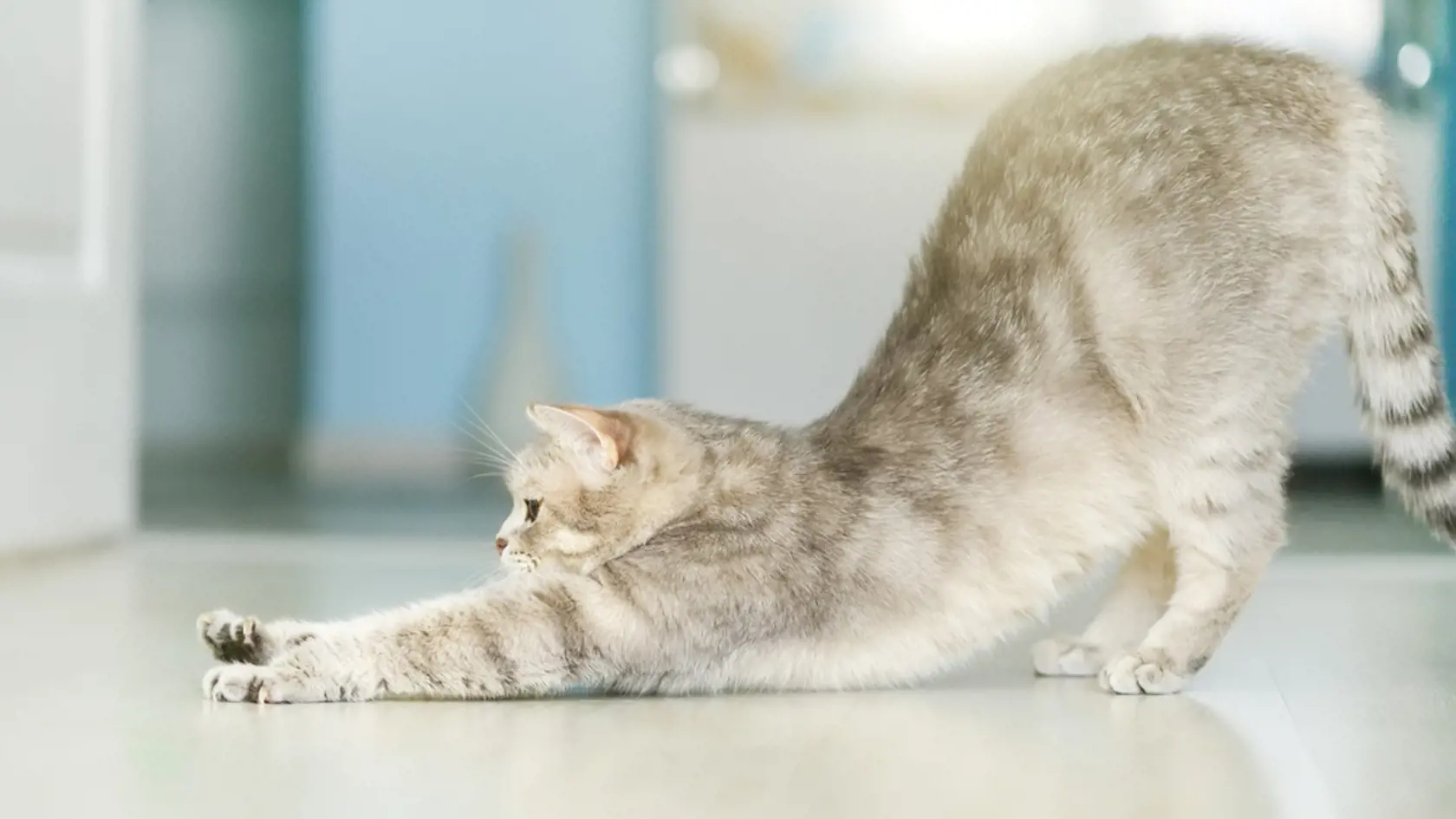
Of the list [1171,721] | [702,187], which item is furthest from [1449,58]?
[1171,721]

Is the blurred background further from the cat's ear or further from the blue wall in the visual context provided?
the cat's ear

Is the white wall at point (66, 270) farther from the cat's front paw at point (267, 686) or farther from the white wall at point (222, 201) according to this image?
the white wall at point (222, 201)

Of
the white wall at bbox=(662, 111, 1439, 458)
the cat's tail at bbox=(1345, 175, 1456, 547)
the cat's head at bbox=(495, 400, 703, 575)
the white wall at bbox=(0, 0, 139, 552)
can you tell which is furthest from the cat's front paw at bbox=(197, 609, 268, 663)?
the white wall at bbox=(662, 111, 1439, 458)

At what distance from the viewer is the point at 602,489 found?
1679mm

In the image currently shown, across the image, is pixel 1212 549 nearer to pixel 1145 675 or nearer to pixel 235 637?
pixel 1145 675

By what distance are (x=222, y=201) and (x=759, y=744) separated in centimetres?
401

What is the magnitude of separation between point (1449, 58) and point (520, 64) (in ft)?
7.74

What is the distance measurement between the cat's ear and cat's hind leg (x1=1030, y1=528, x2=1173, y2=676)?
58 centimetres

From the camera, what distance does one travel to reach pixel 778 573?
165 cm

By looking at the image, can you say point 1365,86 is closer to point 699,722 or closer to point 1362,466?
point 699,722

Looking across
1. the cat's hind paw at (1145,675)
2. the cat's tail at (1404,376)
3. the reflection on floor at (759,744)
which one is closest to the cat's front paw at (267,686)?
the reflection on floor at (759,744)

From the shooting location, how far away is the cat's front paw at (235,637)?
5.41ft

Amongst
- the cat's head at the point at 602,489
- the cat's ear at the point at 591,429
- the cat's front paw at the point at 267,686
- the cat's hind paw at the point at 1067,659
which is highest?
the cat's ear at the point at 591,429

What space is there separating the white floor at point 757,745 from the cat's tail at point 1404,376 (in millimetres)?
210
